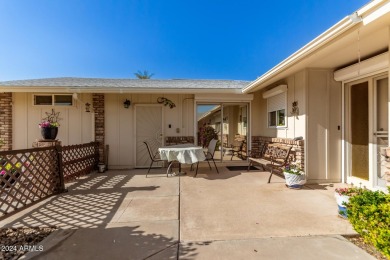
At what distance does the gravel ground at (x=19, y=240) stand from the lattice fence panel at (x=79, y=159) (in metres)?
2.49

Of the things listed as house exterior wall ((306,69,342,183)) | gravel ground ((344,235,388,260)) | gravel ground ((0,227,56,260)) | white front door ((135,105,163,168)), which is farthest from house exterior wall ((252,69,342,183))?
gravel ground ((0,227,56,260))

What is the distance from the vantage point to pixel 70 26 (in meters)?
7.79

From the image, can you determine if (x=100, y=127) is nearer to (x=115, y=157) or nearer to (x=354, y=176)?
(x=115, y=157)

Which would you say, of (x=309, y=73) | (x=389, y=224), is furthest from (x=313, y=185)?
(x=389, y=224)

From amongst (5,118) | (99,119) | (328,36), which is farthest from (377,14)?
(5,118)

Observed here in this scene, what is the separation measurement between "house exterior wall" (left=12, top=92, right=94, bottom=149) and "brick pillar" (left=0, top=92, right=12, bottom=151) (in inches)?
4.7

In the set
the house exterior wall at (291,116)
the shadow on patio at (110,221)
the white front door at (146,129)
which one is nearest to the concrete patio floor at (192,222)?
the shadow on patio at (110,221)

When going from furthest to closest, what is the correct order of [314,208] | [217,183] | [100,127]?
[100,127] < [217,183] < [314,208]

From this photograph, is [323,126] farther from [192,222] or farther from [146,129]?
[146,129]

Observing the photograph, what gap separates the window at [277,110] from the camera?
5.91 m

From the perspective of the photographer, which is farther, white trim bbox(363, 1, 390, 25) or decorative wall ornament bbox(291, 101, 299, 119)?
decorative wall ornament bbox(291, 101, 299, 119)

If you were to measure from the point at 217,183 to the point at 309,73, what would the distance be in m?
3.25

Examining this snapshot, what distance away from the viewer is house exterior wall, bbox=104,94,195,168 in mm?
6926

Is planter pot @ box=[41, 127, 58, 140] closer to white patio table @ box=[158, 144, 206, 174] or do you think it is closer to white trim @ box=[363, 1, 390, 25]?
white patio table @ box=[158, 144, 206, 174]
